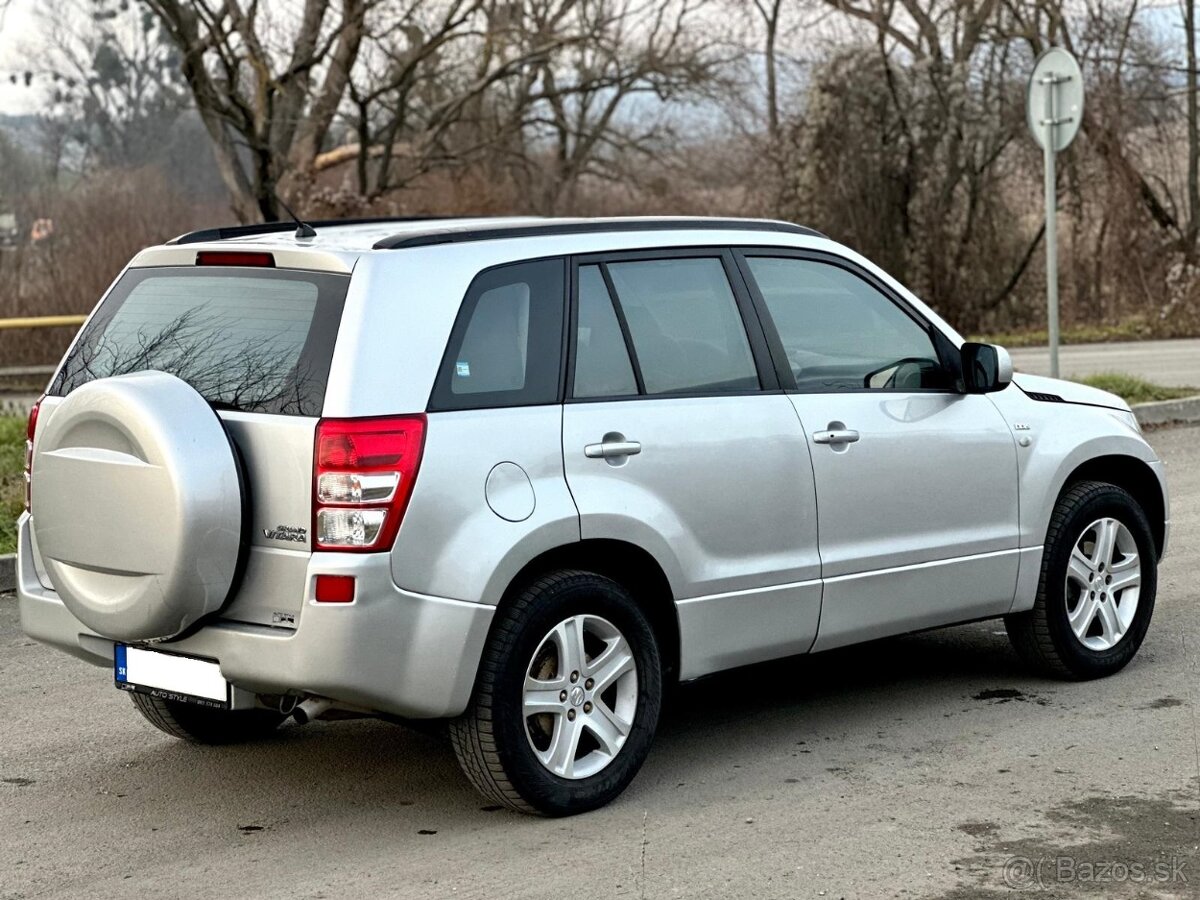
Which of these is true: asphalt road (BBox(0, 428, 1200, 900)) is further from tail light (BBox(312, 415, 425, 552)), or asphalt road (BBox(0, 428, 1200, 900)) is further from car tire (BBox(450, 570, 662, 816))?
tail light (BBox(312, 415, 425, 552))

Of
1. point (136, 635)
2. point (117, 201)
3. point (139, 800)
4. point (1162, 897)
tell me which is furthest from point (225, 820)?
point (117, 201)

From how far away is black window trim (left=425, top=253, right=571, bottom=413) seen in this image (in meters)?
4.69

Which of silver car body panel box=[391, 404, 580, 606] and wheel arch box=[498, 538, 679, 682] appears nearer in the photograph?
silver car body panel box=[391, 404, 580, 606]

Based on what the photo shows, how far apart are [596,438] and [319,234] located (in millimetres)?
1108

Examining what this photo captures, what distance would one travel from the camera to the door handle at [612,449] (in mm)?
4949

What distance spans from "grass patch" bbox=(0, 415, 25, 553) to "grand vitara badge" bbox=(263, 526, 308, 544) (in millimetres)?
4956

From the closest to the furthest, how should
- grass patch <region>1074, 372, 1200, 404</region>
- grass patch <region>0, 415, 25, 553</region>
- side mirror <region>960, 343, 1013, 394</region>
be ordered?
1. side mirror <region>960, 343, 1013, 394</region>
2. grass patch <region>0, 415, 25, 553</region>
3. grass patch <region>1074, 372, 1200, 404</region>

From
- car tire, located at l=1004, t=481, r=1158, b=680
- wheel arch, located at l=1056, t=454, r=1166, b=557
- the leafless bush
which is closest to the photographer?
car tire, located at l=1004, t=481, r=1158, b=680

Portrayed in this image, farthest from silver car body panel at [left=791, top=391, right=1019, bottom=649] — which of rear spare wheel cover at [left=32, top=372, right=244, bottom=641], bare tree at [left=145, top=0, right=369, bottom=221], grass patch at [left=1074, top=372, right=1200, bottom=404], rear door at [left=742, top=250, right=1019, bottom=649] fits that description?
bare tree at [left=145, top=0, right=369, bottom=221]

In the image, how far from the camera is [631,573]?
17.0 ft

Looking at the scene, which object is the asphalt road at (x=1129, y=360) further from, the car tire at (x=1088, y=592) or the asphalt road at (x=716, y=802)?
the asphalt road at (x=716, y=802)

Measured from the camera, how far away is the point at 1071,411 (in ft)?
20.9

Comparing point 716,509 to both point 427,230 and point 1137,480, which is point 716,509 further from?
point 1137,480

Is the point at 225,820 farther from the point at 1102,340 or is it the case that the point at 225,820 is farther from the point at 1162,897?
the point at 1102,340
